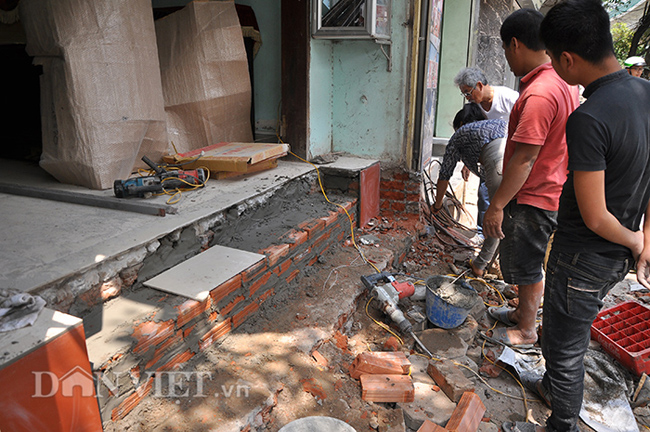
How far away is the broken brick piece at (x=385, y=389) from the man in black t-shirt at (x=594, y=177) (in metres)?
0.79

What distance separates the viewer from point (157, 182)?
3.08 m

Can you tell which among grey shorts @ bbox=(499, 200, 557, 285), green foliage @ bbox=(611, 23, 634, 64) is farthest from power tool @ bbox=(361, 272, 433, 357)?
green foliage @ bbox=(611, 23, 634, 64)

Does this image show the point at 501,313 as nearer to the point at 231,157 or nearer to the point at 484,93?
the point at 484,93

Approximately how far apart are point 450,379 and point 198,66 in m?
3.38

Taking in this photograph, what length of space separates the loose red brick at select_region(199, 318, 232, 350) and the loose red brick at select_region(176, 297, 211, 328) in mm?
147

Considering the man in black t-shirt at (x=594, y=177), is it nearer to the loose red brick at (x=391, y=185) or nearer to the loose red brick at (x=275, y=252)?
the loose red brick at (x=275, y=252)

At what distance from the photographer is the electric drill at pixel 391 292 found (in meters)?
3.02

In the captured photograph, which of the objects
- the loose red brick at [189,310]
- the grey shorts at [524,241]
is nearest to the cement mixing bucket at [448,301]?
the grey shorts at [524,241]

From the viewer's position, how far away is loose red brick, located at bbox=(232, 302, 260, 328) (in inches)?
97.6

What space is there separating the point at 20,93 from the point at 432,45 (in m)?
4.24

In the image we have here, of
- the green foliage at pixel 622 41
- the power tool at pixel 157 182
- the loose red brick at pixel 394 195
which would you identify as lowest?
the loose red brick at pixel 394 195

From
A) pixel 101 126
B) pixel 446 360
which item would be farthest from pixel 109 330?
pixel 446 360

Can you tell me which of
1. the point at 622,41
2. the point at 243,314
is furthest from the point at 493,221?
the point at 622,41

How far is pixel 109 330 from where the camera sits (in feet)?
6.36
